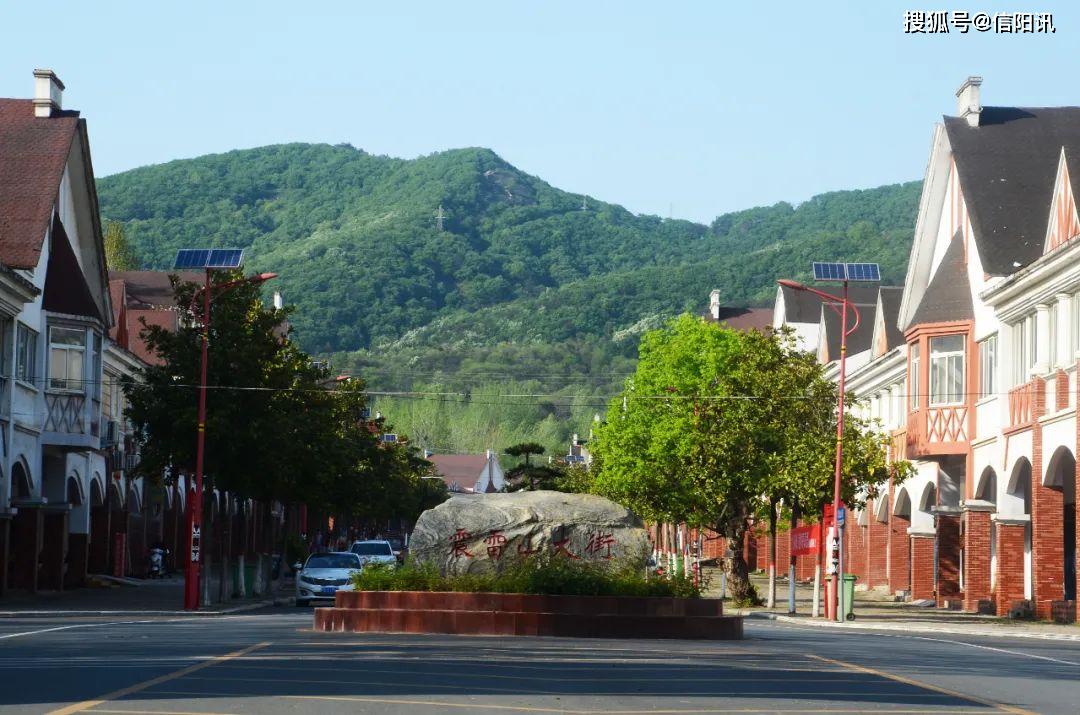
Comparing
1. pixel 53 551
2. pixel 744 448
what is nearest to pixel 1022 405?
pixel 744 448

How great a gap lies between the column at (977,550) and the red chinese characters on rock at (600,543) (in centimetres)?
1834

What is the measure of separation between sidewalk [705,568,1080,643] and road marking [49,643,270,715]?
18535 mm

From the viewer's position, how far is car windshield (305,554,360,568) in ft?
160

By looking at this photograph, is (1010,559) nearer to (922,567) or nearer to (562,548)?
(922,567)

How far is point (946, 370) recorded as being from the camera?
1891 inches

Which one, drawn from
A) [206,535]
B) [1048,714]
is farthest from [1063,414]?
[1048,714]

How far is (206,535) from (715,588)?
84.9ft

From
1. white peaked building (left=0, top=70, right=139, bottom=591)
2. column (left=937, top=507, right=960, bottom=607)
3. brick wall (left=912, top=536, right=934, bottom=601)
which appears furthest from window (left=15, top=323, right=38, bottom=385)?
brick wall (left=912, top=536, right=934, bottom=601)

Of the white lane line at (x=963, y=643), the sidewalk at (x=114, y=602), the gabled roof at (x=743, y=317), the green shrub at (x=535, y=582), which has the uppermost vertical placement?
the gabled roof at (x=743, y=317)

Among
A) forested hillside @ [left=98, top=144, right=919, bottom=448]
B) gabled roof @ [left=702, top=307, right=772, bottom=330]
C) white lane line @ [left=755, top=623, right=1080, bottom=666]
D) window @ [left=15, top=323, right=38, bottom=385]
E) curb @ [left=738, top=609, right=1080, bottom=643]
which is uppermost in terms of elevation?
forested hillside @ [left=98, top=144, right=919, bottom=448]

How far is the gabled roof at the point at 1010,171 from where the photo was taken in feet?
150

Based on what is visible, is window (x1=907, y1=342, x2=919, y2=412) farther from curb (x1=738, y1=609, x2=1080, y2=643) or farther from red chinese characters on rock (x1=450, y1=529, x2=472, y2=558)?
red chinese characters on rock (x1=450, y1=529, x2=472, y2=558)

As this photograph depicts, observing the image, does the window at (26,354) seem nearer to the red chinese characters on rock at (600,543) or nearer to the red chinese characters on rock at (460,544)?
the red chinese characters on rock at (460,544)

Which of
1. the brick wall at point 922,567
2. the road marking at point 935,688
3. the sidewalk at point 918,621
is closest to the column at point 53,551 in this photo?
the sidewalk at point 918,621
